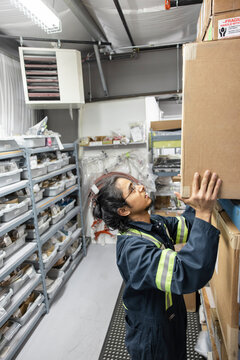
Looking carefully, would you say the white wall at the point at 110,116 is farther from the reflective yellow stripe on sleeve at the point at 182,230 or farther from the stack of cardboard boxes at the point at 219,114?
the stack of cardboard boxes at the point at 219,114

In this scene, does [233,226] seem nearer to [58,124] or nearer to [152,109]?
[152,109]

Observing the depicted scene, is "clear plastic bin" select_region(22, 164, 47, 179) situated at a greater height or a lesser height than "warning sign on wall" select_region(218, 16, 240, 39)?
lesser

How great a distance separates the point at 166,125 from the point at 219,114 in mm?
1748

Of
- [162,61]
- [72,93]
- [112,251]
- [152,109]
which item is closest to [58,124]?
[72,93]

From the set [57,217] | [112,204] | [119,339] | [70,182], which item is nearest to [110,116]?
[70,182]

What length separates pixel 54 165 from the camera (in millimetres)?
2725

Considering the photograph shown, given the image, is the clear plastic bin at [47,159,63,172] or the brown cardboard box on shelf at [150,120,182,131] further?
the clear plastic bin at [47,159,63,172]

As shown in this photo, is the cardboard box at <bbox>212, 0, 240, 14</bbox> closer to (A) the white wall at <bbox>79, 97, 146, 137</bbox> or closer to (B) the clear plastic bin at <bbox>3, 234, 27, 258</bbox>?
(B) the clear plastic bin at <bbox>3, 234, 27, 258</bbox>

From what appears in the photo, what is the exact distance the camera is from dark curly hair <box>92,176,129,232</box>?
112 centimetres

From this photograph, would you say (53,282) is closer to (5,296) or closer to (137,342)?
(5,296)

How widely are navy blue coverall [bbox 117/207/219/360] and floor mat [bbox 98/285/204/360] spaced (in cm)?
82

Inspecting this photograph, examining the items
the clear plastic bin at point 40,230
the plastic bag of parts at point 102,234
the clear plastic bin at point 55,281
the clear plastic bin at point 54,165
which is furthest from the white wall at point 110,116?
the clear plastic bin at point 55,281

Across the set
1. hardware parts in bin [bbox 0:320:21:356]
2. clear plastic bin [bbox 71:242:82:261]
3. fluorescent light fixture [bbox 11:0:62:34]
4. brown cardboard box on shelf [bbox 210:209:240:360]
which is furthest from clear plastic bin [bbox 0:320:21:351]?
fluorescent light fixture [bbox 11:0:62:34]

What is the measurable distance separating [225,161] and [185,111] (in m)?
0.21
